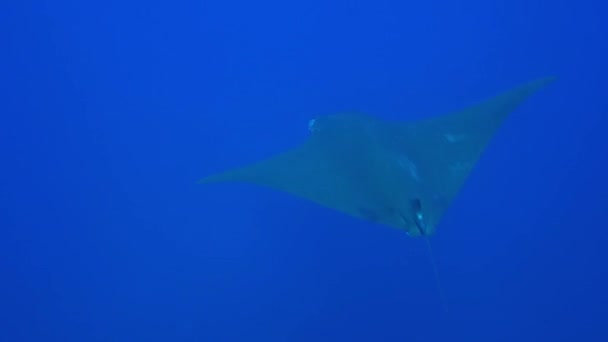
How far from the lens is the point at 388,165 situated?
376 centimetres

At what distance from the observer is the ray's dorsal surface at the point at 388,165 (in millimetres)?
3424

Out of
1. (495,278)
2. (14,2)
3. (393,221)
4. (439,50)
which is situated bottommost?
(393,221)

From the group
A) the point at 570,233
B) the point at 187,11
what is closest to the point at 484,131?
the point at 570,233

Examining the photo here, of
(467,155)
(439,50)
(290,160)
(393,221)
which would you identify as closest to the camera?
(393,221)

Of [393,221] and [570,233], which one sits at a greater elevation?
[570,233]

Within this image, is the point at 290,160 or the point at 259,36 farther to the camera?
the point at 259,36

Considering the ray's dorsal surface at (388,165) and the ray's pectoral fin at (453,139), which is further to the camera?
the ray's pectoral fin at (453,139)

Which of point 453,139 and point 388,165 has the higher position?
point 453,139

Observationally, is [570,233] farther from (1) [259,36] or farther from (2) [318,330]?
(1) [259,36]

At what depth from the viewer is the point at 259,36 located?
310 inches

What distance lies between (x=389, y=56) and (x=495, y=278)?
3063 mm

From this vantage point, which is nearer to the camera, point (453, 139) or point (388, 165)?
point (388, 165)

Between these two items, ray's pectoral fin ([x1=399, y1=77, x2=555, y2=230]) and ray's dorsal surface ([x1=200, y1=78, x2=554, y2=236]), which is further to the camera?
ray's pectoral fin ([x1=399, y1=77, x2=555, y2=230])

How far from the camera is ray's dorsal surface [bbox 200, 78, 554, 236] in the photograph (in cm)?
342
